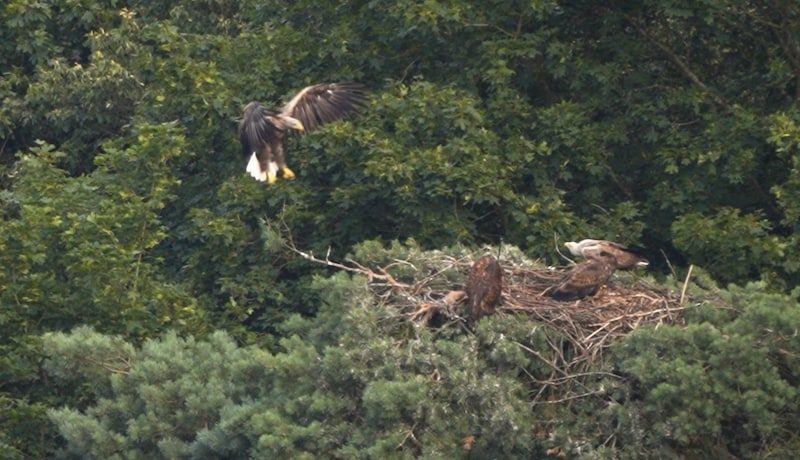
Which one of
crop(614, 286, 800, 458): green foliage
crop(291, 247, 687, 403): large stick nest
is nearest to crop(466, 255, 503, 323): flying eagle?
crop(291, 247, 687, 403): large stick nest

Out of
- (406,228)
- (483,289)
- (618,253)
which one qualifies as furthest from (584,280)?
(406,228)

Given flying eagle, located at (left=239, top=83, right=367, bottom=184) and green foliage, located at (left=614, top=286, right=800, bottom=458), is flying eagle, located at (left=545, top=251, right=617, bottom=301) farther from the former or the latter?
flying eagle, located at (left=239, top=83, right=367, bottom=184)

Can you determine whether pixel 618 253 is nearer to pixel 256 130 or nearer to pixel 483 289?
pixel 483 289

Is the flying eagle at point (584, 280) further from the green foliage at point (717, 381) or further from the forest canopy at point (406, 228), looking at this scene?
the green foliage at point (717, 381)

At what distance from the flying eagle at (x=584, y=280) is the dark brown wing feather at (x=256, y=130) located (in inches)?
107

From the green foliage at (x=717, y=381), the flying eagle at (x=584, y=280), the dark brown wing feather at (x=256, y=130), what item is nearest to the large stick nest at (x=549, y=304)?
the flying eagle at (x=584, y=280)

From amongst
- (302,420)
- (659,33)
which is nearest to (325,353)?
(302,420)

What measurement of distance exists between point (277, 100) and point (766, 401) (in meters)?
5.41

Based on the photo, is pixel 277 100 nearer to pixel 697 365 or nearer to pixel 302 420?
pixel 302 420

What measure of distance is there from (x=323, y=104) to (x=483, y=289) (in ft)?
10.1

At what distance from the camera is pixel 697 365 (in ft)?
27.7

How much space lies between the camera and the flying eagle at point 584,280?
9227 millimetres

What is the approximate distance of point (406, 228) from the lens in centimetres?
1149

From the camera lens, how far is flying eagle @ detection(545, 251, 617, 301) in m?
9.23
